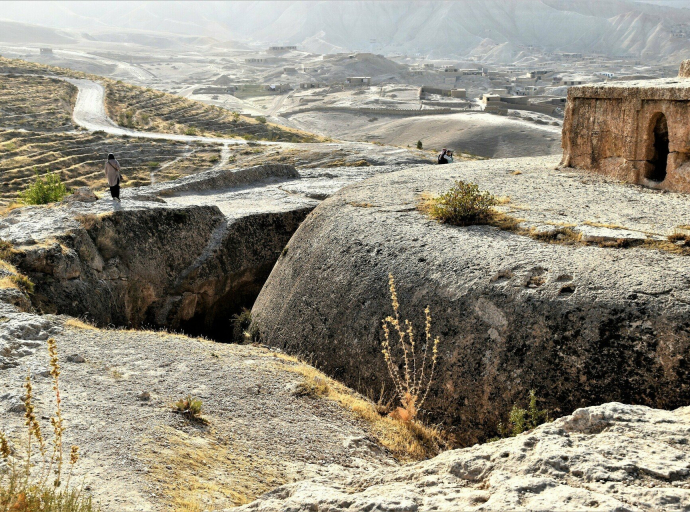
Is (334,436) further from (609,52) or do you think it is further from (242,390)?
(609,52)

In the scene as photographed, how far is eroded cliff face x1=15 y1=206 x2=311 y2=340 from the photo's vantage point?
33.1 feet

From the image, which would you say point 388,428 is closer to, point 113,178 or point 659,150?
point 659,150

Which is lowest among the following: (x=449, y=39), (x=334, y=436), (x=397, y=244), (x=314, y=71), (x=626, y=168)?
(x=334, y=436)

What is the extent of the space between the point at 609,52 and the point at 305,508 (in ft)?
612

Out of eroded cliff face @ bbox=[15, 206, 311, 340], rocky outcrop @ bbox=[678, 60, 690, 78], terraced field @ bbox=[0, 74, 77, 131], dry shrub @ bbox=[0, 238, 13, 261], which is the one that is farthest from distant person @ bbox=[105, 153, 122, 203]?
terraced field @ bbox=[0, 74, 77, 131]

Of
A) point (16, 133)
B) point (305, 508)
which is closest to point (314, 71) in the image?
point (16, 133)

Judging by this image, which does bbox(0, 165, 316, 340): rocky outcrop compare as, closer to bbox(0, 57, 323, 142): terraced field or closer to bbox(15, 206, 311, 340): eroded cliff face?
bbox(15, 206, 311, 340): eroded cliff face

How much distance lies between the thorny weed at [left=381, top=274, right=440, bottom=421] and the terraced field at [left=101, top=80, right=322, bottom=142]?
36274 mm

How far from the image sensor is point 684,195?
10.4m

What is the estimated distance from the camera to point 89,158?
34.2 meters

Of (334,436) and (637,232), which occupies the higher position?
(637,232)

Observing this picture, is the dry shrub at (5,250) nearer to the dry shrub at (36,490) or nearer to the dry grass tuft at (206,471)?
the dry grass tuft at (206,471)

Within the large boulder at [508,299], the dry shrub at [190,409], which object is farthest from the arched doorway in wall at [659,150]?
the dry shrub at [190,409]

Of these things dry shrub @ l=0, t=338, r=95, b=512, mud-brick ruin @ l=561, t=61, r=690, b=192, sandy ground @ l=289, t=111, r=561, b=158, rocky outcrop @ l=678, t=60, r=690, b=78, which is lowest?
dry shrub @ l=0, t=338, r=95, b=512
